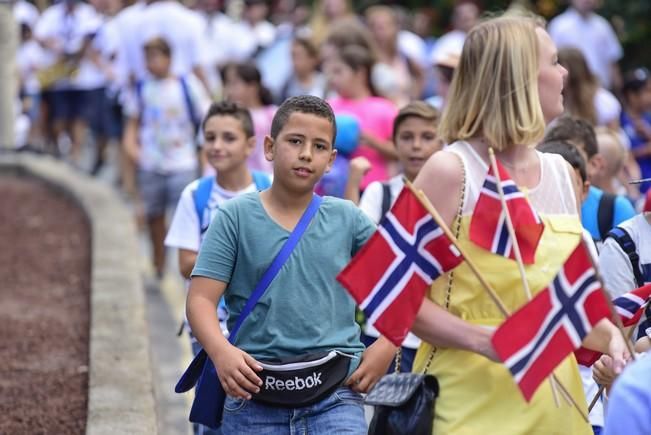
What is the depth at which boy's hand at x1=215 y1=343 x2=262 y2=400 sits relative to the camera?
13.1 feet

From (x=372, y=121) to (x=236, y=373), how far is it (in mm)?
4696

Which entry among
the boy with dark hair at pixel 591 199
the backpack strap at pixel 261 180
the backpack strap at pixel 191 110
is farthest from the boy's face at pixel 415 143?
the backpack strap at pixel 191 110

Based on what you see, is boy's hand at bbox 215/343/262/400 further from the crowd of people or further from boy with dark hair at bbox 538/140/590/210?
boy with dark hair at bbox 538/140/590/210

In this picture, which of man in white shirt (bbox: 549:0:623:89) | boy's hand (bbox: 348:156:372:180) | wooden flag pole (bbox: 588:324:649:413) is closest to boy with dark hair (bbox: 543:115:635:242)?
boy's hand (bbox: 348:156:372:180)

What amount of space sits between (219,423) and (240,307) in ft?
1.48

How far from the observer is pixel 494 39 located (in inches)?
152

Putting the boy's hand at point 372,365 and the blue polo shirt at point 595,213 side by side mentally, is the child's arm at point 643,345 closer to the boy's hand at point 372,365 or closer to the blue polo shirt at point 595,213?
the boy's hand at point 372,365

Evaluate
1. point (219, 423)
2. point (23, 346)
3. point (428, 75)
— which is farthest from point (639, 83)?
point (219, 423)

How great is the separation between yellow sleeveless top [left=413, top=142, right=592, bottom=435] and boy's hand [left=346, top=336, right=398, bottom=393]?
508 millimetres

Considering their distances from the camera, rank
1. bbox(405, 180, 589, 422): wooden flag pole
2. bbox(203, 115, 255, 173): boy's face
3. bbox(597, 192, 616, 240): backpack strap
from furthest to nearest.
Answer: bbox(203, 115, 255, 173): boy's face → bbox(597, 192, 616, 240): backpack strap → bbox(405, 180, 589, 422): wooden flag pole

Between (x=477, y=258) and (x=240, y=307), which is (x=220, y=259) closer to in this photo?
(x=240, y=307)

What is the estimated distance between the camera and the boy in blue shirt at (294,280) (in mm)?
4262

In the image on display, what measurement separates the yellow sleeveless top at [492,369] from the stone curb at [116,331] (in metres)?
2.26

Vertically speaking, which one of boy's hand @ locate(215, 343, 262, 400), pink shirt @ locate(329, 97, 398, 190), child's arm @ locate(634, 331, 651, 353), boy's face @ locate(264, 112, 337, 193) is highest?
boy's face @ locate(264, 112, 337, 193)
